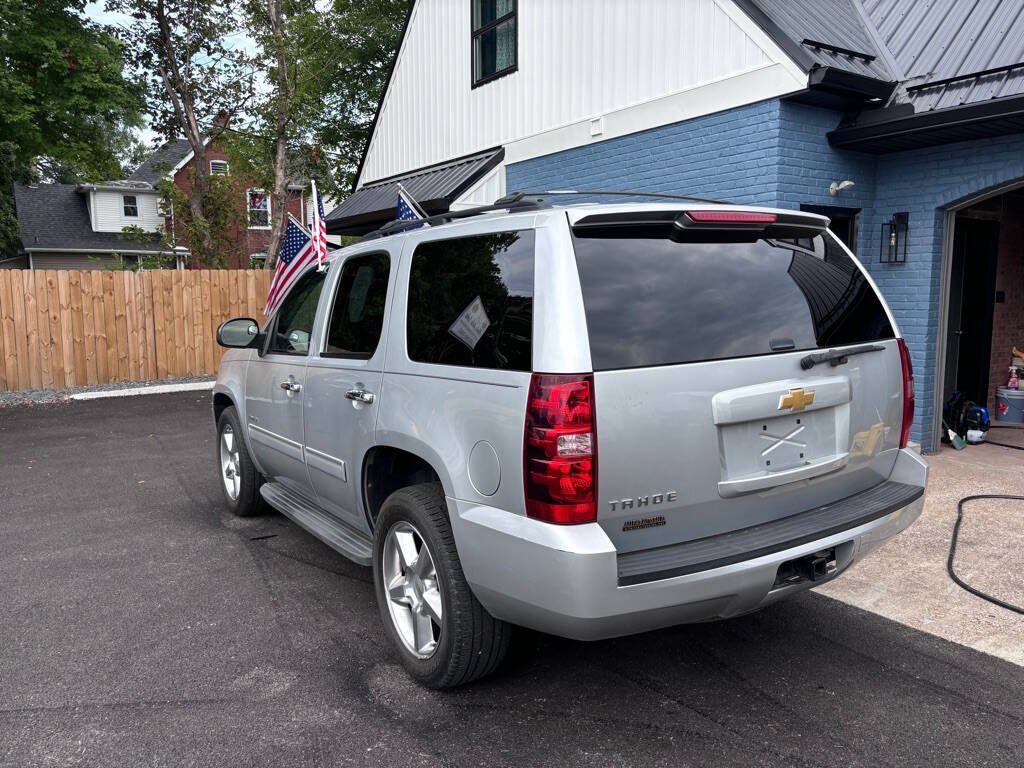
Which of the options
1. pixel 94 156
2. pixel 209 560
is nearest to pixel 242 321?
pixel 209 560

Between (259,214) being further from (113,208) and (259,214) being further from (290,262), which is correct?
(290,262)

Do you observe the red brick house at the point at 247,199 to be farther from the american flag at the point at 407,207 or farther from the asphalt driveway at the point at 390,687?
the asphalt driveway at the point at 390,687

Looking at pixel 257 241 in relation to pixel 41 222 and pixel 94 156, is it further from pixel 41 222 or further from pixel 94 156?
pixel 94 156

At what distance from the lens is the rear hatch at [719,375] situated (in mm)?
2730

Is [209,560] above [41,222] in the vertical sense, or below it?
below

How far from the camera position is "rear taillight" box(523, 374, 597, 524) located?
8.61 feet

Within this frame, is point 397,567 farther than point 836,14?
No

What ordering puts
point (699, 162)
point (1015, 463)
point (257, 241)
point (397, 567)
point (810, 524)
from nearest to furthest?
1. point (810, 524)
2. point (397, 567)
3. point (1015, 463)
4. point (699, 162)
5. point (257, 241)

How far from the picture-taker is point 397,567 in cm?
355

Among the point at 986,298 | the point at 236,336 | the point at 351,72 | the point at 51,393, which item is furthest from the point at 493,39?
the point at 351,72

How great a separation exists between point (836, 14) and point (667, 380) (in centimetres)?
770

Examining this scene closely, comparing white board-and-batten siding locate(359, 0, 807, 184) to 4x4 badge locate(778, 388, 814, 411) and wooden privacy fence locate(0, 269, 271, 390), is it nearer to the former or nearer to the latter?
wooden privacy fence locate(0, 269, 271, 390)

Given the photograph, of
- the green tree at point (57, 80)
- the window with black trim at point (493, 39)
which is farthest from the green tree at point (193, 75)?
the window with black trim at point (493, 39)

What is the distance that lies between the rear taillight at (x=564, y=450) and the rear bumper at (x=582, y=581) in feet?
0.21
